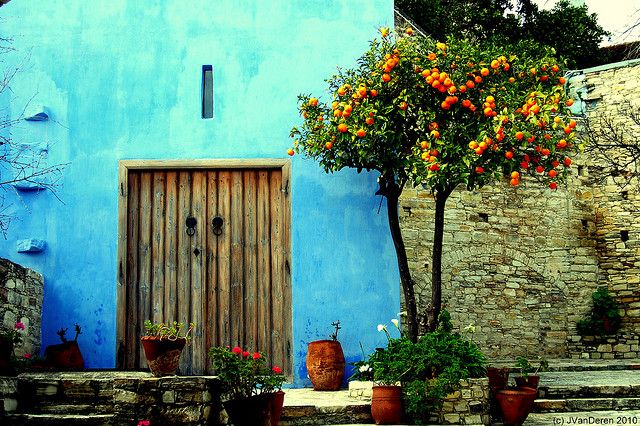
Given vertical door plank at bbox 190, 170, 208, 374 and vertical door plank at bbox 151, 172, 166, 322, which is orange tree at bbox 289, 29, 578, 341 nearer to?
vertical door plank at bbox 190, 170, 208, 374

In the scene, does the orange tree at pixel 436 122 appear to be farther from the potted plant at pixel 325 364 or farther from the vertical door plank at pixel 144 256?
the vertical door plank at pixel 144 256

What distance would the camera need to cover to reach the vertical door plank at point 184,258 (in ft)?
24.4

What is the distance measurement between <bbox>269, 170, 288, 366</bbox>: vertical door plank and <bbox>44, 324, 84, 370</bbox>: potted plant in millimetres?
1826

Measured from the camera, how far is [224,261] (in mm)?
7543

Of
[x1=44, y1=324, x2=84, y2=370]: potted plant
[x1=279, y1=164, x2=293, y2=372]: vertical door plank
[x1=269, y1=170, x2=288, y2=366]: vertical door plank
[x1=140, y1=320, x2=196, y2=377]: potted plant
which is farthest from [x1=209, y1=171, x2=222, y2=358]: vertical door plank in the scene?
[x1=140, y1=320, x2=196, y2=377]: potted plant

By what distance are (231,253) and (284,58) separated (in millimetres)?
2064

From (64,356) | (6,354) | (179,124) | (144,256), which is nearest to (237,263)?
(144,256)

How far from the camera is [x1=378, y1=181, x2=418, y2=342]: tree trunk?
284 inches

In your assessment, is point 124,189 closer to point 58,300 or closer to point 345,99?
point 58,300

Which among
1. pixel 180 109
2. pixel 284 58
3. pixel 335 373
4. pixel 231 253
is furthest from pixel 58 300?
pixel 284 58

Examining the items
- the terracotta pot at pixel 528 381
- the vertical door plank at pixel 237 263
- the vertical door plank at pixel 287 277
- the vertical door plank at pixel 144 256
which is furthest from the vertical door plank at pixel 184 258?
the terracotta pot at pixel 528 381

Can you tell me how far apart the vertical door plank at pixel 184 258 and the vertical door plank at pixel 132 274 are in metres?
0.36

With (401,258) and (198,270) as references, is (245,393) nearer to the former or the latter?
(198,270)

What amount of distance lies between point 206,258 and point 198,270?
141 mm
